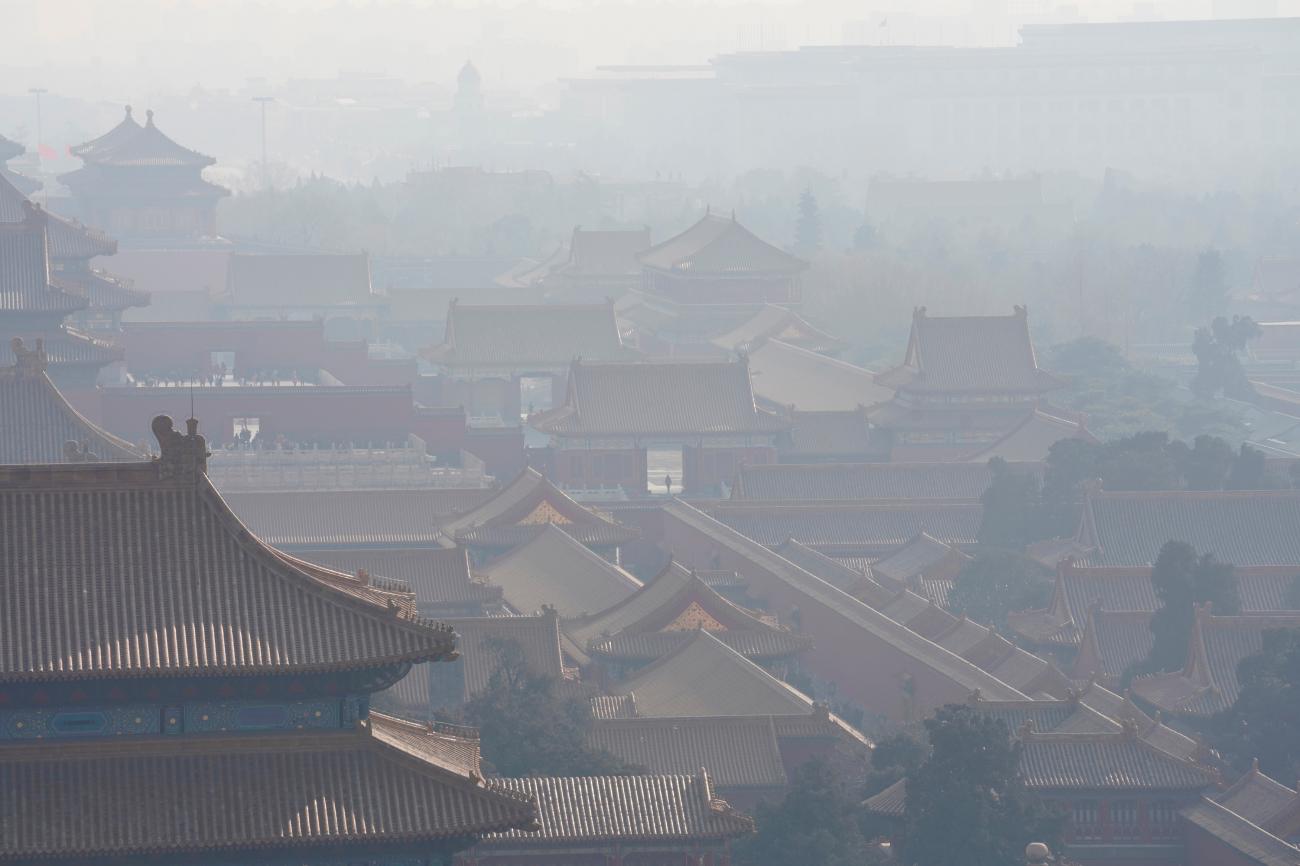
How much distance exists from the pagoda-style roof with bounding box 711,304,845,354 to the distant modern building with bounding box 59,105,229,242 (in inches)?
858

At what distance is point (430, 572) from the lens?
126 feet

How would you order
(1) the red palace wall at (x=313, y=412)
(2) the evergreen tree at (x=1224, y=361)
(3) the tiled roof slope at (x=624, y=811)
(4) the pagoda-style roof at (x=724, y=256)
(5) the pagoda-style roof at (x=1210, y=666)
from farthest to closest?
(4) the pagoda-style roof at (x=724, y=256)
(2) the evergreen tree at (x=1224, y=361)
(1) the red palace wall at (x=313, y=412)
(5) the pagoda-style roof at (x=1210, y=666)
(3) the tiled roof slope at (x=624, y=811)

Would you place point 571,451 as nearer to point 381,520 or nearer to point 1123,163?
point 381,520

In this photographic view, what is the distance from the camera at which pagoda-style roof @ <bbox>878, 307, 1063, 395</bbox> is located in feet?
183

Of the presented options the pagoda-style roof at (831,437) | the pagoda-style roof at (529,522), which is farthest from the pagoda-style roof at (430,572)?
the pagoda-style roof at (831,437)

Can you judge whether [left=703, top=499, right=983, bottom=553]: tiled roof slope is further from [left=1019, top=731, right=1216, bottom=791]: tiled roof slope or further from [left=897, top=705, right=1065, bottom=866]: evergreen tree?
[left=897, top=705, right=1065, bottom=866]: evergreen tree

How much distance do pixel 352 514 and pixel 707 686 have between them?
13.7 meters

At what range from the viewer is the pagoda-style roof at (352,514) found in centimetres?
4450

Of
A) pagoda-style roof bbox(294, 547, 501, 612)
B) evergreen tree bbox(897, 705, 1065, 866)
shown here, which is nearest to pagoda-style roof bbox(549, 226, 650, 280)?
pagoda-style roof bbox(294, 547, 501, 612)

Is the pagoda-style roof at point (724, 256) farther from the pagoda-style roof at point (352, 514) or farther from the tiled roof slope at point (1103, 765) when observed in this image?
the tiled roof slope at point (1103, 765)

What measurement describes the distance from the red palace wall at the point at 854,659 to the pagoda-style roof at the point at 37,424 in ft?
36.4

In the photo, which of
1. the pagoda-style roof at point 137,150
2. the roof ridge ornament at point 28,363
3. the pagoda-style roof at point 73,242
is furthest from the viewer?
the pagoda-style roof at point 137,150

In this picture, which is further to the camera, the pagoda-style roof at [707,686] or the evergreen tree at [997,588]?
the evergreen tree at [997,588]

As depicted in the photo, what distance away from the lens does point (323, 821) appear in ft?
60.6
